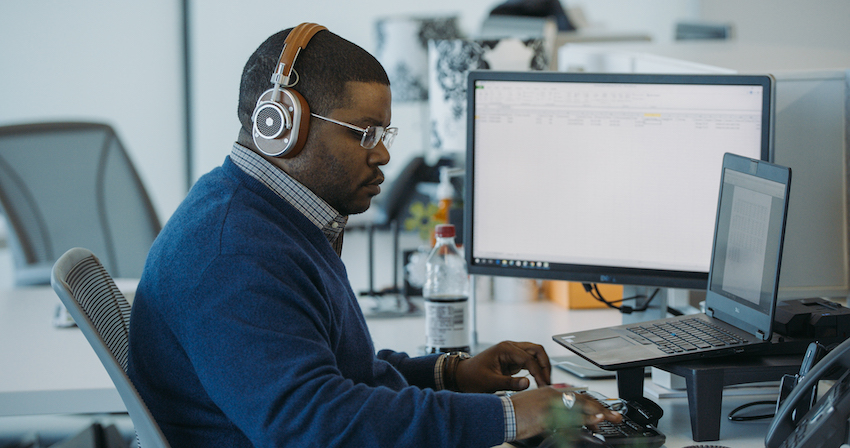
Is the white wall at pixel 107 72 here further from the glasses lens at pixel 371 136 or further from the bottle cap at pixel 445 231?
the glasses lens at pixel 371 136

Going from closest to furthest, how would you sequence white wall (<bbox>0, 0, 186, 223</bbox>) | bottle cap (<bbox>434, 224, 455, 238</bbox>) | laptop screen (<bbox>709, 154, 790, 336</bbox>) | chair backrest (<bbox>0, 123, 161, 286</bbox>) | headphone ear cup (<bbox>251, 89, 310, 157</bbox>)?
headphone ear cup (<bbox>251, 89, 310, 157</bbox>) < laptop screen (<bbox>709, 154, 790, 336</bbox>) < bottle cap (<bbox>434, 224, 455, 238</bbox>) < chair backrest (<bbox>0, 123, 161, 286</bbox>) < white wall (<bbox>0, 0, 186, 223</bbox>)

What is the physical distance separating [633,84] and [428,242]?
71 centimetres

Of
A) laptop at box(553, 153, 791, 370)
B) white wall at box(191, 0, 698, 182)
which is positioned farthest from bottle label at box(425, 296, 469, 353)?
white wall at box(191, 0, 698, 182)

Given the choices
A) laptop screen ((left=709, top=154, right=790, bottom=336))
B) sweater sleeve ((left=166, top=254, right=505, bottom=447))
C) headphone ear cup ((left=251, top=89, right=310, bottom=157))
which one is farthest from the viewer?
laptop screen ((left=709, top=154, right=790, bottom=336))

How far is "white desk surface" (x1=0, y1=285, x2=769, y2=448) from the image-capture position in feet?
3.57

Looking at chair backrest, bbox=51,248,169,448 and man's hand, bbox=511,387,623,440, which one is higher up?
chair backrest, bbox=51,248,169,448

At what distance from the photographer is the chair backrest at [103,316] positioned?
84cm

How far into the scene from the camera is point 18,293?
186 centimetres

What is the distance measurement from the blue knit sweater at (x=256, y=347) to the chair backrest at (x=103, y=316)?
0.04m

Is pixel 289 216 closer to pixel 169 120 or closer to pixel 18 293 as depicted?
pixel 18 293

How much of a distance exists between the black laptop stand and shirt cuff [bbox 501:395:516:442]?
0.88 feet

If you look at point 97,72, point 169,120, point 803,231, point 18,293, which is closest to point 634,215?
point 803,231

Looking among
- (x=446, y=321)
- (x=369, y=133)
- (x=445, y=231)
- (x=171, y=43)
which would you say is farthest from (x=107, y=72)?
(x=369, y=133)

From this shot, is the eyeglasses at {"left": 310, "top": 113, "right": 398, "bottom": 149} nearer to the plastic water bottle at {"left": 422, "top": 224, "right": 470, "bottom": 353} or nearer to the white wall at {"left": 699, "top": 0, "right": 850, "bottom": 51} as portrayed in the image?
the plastic water bottle at {"left": 422, "top": 224, "right": 470, "bottom": 353}
